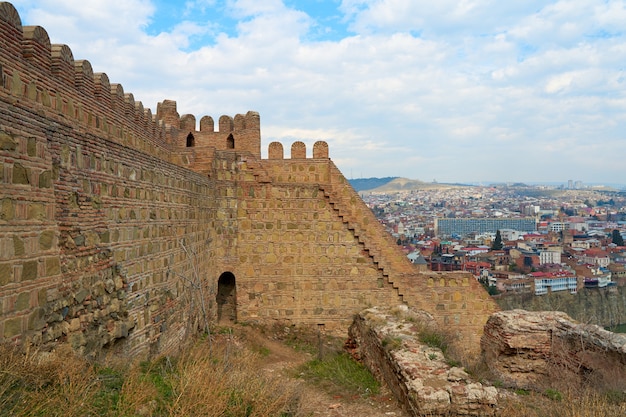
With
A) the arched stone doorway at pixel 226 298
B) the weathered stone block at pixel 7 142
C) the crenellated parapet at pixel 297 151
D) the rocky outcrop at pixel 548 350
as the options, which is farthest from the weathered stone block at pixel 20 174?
the crenellated parapet at pixel 297 151

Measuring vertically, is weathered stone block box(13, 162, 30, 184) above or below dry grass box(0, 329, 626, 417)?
above

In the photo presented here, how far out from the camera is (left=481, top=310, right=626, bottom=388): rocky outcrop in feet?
27.4

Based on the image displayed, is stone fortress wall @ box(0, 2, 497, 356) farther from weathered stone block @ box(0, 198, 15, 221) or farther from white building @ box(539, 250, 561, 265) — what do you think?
white building @ box(539, 250, 561, 265)

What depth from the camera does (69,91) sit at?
7586 mm

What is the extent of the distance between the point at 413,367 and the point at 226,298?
6.30 meters

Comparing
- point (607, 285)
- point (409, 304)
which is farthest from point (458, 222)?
point (409, 304)

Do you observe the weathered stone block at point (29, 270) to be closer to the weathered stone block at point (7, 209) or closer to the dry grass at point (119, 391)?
the weathered stone block at point (7, 209)

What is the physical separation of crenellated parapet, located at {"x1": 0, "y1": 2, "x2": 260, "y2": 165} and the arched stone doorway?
3.09 meters

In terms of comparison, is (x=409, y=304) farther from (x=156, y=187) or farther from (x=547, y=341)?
(x=156, y=187)

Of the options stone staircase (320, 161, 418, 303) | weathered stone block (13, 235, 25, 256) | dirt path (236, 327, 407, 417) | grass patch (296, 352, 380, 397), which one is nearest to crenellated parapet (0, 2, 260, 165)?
weathered stone block (13, 235, 25, 256)

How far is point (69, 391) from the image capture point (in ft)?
13.3

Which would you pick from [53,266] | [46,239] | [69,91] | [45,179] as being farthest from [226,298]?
[45,179]

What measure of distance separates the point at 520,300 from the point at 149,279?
51258mm

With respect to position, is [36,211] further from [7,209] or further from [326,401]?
[326,401]
